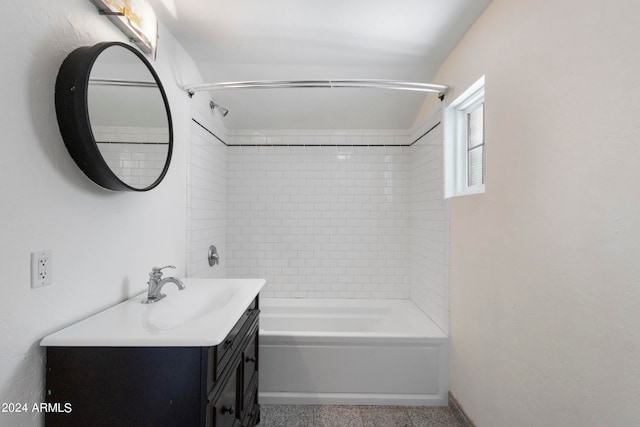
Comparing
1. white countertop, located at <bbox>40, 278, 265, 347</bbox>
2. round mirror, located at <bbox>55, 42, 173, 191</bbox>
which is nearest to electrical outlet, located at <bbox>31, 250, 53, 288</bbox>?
white countertop, located at <bbox>40, 278, 265, 347</bbox>

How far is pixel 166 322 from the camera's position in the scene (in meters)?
1.27

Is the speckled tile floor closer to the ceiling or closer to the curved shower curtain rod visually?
the curved shower curtain rod

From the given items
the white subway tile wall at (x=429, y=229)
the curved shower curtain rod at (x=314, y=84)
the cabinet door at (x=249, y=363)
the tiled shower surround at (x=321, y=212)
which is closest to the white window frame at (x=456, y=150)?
the white subway tile wall at (x=429, y=229)

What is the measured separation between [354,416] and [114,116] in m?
2.20

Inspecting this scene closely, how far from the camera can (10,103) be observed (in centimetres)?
92

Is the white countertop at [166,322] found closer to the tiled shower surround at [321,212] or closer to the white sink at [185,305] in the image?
the white sink at [185,305]

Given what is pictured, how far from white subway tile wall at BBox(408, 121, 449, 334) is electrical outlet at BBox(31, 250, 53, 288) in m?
2.17

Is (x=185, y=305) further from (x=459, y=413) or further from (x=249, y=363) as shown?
(x=459, y=413)

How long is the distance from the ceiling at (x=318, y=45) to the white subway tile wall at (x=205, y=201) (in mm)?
378

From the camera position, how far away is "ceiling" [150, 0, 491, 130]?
175cm

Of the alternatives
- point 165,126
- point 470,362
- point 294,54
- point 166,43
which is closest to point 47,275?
point 165,126

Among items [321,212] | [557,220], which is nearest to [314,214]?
[321,212]

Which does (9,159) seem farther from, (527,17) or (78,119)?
(527,17)

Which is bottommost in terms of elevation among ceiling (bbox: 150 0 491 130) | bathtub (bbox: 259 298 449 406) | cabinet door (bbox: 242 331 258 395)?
bathtub (bbox: 259 298 449 406)
